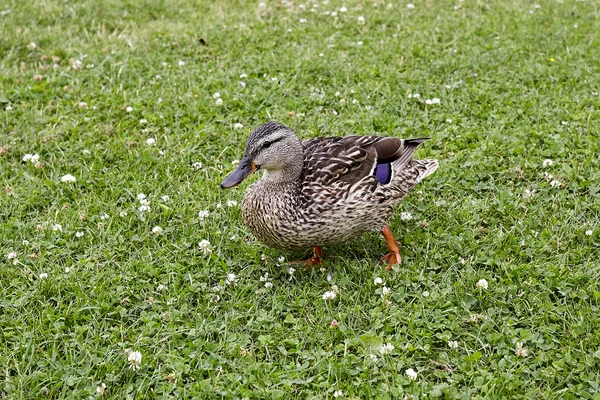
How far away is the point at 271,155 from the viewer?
4.33 meters

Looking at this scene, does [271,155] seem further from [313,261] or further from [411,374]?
[411,374]

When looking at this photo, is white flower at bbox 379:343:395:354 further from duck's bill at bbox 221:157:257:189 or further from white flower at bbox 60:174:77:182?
white flower at bbox 60:174:77:182

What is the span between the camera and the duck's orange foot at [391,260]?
14.8 feet

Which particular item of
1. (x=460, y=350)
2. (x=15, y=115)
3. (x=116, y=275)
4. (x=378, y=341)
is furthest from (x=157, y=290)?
(x=15, y=115)

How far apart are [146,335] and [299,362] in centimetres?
95

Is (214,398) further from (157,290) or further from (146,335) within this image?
(157,290)

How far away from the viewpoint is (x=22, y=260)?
4578mm

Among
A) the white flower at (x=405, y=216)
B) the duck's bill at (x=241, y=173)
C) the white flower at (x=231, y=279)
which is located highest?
the duck's bill at (x=241, y=173)

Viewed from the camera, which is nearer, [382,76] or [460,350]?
[460,350]

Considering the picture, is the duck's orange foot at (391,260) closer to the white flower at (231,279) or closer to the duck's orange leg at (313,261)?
the duck's orange leg at (313,261)

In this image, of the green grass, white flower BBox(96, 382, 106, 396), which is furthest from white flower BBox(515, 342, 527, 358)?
white flower BBox(96, 382, 106, 396)

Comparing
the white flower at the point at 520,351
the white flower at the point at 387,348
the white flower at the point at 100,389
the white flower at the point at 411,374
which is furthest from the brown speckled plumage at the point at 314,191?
the white flower at the point at 100,389

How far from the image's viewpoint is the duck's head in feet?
14.1

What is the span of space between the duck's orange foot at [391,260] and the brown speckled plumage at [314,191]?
0.22m
